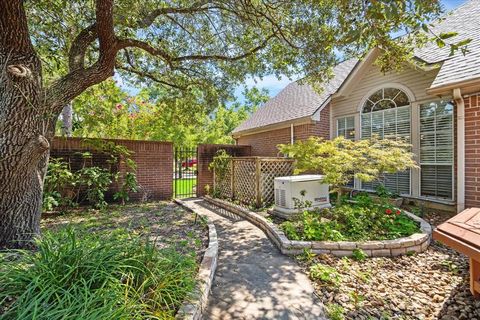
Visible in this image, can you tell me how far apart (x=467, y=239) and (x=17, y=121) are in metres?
5.68

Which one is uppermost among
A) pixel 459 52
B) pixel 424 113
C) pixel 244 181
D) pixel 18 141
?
pixel 459 52

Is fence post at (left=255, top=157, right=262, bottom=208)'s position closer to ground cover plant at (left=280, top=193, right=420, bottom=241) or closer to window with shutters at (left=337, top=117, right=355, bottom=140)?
ground cover plant at (left=280, top=193, right=420, bottom=241)

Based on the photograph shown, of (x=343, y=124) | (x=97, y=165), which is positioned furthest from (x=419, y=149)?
(x=97, y=165)

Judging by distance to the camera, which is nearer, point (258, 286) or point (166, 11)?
point (258, 286)

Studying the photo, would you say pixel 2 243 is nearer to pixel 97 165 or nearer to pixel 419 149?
pixel 97 165

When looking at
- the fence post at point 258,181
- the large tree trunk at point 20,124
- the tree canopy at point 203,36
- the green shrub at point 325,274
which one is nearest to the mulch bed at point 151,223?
the large tree trunk at point 20,124

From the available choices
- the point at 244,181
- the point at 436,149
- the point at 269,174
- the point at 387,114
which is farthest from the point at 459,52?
the point at 244,181

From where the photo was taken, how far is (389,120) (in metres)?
7.27

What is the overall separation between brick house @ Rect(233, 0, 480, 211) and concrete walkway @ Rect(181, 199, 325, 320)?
4.43 m

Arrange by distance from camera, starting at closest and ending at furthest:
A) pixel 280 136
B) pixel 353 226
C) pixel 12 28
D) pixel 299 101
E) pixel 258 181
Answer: pixel 12 28
pixel 353 226
pixel 258 181
pixel 280 136
pixel 299 101

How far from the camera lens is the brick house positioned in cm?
527

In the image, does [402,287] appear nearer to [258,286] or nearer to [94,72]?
[258,286]

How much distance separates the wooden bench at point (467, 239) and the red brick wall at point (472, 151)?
261cm

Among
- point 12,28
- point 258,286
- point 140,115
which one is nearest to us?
point 258,286
